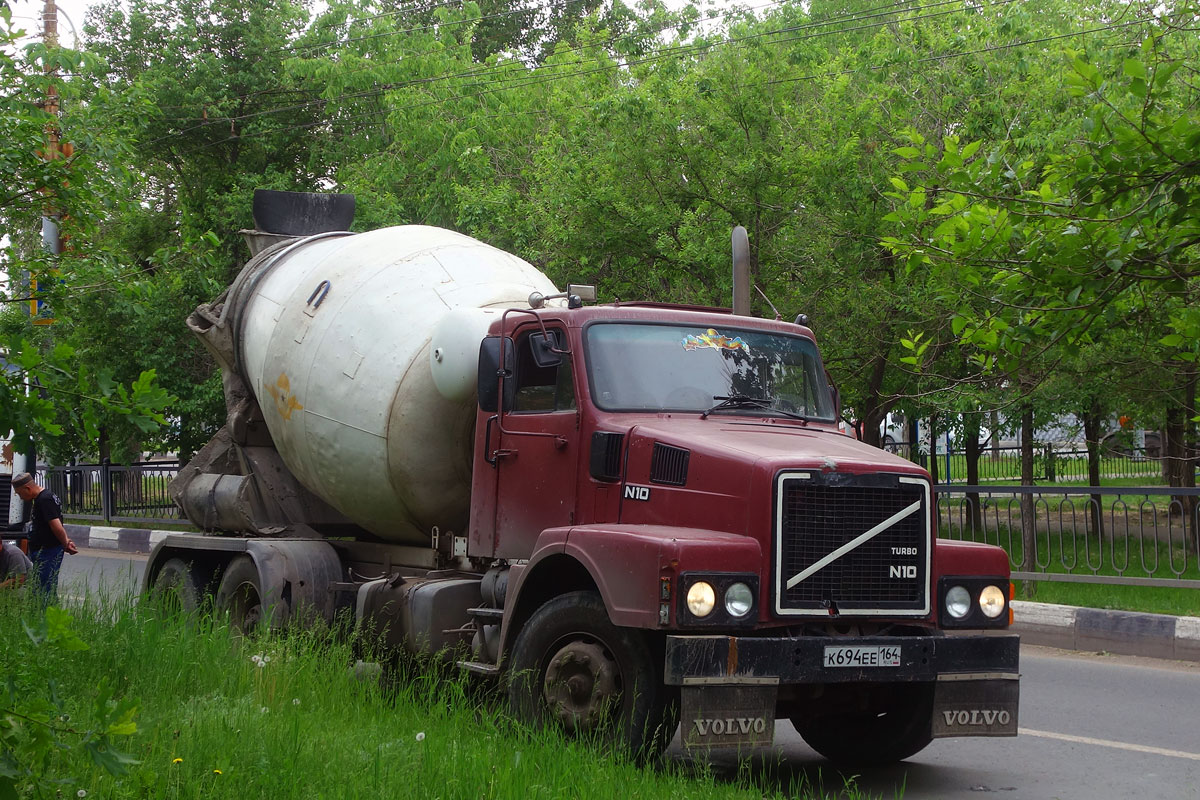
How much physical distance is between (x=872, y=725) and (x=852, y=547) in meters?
1.37

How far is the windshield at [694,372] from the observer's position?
7070mm

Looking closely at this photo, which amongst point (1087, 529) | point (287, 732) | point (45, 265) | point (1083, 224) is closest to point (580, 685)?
point (287, 732)

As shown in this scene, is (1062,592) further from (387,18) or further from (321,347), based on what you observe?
(387,18)

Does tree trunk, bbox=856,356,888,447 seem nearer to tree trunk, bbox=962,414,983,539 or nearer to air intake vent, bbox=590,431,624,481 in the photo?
tree trunk, bbox=962,414,983,539

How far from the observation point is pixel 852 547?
20.1 ft

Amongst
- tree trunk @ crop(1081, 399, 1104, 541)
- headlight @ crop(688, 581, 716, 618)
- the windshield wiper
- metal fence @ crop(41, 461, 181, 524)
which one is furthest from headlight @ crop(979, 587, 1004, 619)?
metal fence @ crop(41, 461, 181, 524)

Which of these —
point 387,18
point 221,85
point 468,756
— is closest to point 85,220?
point 468,756

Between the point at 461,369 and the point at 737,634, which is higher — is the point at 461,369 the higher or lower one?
the higher one

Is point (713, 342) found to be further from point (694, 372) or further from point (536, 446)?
point (536, 446)

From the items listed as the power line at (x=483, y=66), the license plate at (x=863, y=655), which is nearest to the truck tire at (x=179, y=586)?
the license plate at (x=863, y=655)

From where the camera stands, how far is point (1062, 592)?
1278 centimetres

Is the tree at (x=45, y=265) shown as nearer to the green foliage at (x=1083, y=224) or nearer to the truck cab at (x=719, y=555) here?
the truck cab at (x=719, y=555)

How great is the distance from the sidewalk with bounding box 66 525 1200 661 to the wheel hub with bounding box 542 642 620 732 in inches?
221

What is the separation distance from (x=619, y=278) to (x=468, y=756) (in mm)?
11636
